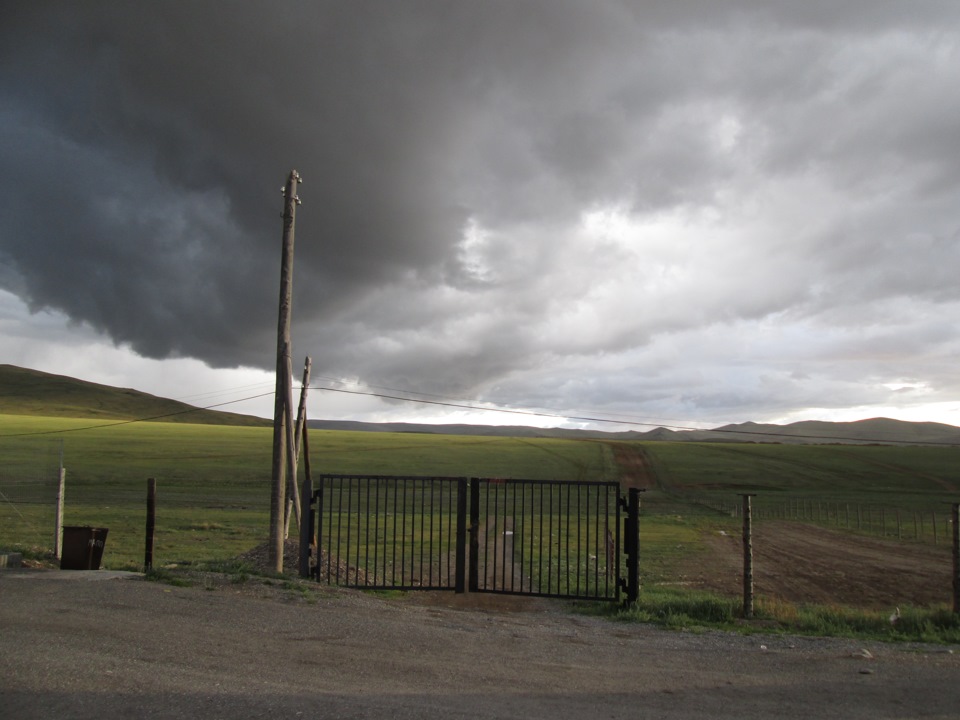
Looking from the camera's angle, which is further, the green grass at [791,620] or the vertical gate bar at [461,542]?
the vertical gate bar at [461,542]

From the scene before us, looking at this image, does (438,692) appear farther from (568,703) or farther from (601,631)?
(601,631)

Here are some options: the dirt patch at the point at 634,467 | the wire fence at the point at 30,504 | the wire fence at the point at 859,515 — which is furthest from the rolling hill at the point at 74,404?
the wire fence at the point at 859,515

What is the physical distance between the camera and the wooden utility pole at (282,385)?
537 inches

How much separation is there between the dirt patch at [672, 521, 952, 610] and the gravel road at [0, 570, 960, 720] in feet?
25.3

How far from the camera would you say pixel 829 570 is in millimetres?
20359

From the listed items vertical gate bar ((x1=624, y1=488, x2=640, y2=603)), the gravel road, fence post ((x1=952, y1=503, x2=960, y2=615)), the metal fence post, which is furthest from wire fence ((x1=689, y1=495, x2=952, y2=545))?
the gravel road

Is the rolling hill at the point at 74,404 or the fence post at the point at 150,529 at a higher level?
the rolling hill at the point at 74,404

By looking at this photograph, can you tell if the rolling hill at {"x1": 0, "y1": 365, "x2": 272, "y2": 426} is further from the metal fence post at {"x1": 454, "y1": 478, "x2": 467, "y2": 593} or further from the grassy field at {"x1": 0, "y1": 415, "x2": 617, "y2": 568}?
the metal fence post at {"x1": 454, "y1": 478, "x2": 467, "y2": 593}

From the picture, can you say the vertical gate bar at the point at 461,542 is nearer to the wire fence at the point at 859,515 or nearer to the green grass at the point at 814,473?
the wire fence at the point at 859,515

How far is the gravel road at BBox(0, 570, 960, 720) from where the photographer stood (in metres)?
6.27

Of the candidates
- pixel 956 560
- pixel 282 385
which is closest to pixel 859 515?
pixel 956 560

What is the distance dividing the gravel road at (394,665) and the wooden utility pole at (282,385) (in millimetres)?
2525

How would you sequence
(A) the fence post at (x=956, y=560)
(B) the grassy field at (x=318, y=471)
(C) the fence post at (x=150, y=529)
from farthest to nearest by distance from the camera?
(B) the grassy field at (x=318, y=471) < (C) the fence post at (x=150, y=529) < (A) the fence post at (x=956, y=560)

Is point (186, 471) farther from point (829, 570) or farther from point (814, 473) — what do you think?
point (814, 473)
